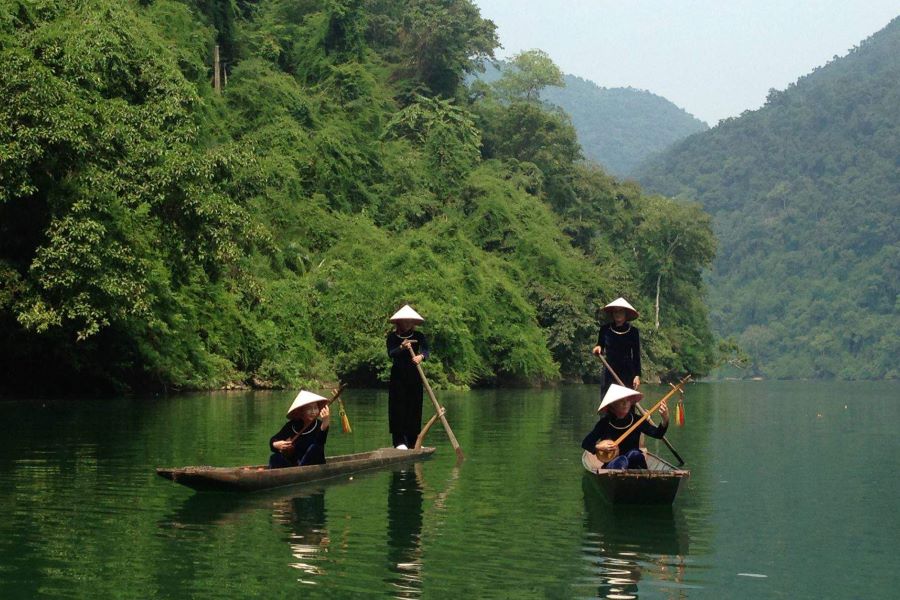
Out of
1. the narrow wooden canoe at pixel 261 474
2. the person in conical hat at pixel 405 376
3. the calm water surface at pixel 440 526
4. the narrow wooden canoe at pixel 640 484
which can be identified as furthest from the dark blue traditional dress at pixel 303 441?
the narrow wooden canoe at pixel 640 484

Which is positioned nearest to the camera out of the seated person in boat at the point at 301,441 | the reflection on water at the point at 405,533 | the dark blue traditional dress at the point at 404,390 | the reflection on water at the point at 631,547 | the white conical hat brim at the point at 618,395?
the reflection on water at the point at 405,533

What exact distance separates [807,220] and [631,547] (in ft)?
387

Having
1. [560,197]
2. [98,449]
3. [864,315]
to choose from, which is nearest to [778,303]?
[864,315]

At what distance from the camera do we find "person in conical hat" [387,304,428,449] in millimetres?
15242

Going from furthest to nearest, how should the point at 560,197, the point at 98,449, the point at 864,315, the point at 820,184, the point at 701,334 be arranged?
the point at 820,184
the point at 864,315
the point at 701,334
the point at 560,197
the point at 98,449

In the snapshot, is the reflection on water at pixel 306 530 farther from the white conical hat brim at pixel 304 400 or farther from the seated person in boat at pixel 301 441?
the white conical hat brim at pixel 304 400

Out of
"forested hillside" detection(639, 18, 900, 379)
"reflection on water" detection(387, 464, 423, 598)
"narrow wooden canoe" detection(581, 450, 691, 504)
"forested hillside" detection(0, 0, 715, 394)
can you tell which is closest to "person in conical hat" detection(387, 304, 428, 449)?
"reflection on water" detection(387, 464, 423, 598)

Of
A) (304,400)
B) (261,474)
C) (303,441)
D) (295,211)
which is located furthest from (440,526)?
(295,211)

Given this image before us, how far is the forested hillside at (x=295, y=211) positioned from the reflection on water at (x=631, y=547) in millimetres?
15064

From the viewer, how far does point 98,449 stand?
15.9 m

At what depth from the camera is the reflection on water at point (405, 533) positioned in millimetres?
8027

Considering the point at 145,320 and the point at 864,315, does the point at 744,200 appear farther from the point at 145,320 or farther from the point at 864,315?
the point at 145,320

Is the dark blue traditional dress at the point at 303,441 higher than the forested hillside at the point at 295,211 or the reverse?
the reverse

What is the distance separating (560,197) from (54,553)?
5741 centimetres
